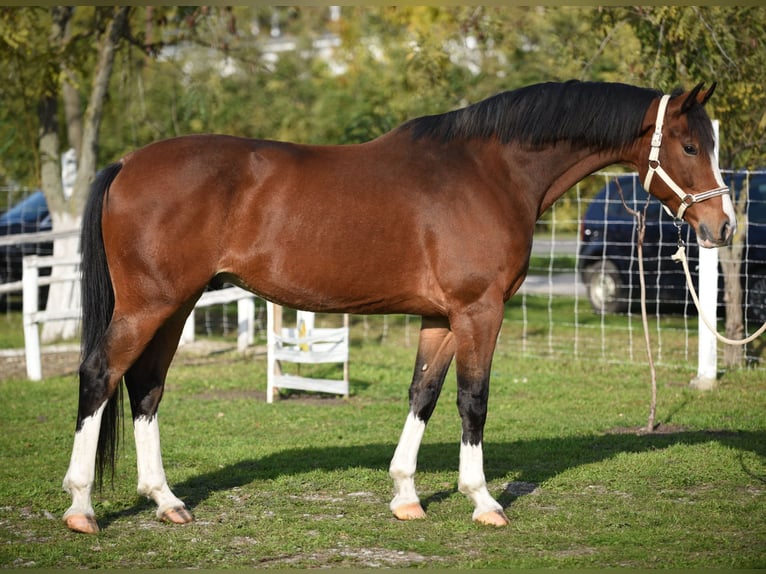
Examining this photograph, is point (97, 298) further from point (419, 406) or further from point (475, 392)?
point (475, 392)

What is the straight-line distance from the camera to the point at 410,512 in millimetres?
5203

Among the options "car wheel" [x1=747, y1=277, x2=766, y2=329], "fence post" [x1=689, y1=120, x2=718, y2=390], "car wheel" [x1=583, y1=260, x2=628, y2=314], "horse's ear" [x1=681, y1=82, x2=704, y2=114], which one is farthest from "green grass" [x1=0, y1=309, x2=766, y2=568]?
"car wheel" [x1=583, y1=260, x2=628, y2=314]

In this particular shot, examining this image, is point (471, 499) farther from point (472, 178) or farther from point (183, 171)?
point (183, 171)

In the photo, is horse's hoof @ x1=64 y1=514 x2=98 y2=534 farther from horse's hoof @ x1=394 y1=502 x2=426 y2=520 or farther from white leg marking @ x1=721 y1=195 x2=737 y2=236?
white leg marking @ x1=721 y1=195 x2=737 y2=236

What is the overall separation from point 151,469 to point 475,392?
186 cm

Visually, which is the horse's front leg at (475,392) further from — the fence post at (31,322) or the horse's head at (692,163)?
the fence post at (31,322)

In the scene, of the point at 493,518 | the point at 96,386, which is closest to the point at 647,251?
the point at 493,518

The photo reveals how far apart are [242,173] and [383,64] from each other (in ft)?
66.5

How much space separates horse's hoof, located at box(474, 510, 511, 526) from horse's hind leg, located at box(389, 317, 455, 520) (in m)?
0.34

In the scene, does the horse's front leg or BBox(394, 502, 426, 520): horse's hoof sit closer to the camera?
the horse's front leg

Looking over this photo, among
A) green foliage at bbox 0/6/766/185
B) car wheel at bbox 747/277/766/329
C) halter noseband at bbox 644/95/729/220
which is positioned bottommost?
car wheel at bbox 747/277/766/329

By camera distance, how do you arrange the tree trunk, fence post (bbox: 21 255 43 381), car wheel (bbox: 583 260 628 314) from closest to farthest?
fence post (bbox: 21 255 43 381) → the tree trunk → car wheel (bbox: 583 260 628 314)

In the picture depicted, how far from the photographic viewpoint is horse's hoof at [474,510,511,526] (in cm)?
504

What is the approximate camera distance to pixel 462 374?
519 cm
